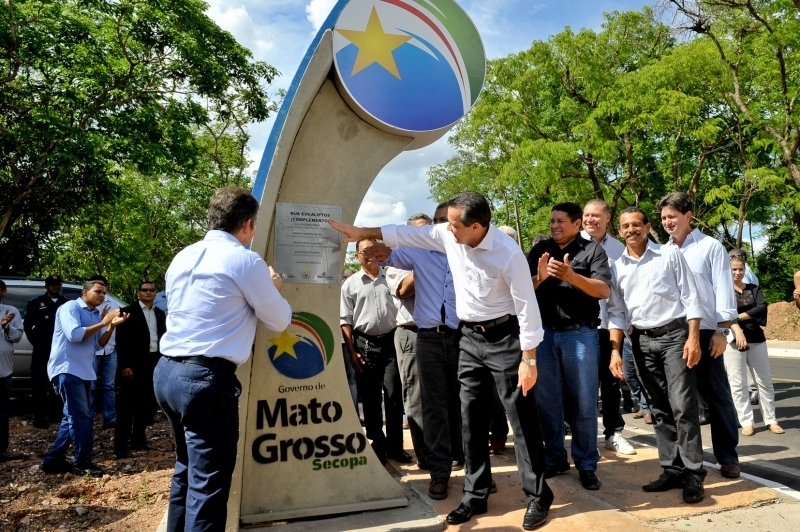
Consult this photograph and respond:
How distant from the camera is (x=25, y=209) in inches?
602

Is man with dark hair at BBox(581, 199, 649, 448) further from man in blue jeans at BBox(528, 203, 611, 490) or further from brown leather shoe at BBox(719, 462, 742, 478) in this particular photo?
brown leather shoe at BBox(719, 462, 742, 478)

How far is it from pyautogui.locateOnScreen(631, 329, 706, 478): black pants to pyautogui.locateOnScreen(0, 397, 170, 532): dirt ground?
363cm

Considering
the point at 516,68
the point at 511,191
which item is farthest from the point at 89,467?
the point at 511,191

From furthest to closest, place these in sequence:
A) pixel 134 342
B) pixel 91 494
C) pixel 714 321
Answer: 1. pixel 134 342
2. pixel 91 494
3. pixel 714 321

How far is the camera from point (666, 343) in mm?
4449

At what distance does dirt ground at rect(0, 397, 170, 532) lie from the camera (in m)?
4.59

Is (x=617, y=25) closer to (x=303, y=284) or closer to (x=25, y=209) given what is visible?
(x=25, y=209)

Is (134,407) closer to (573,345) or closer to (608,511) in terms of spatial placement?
(573,345)

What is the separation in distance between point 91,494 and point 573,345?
4099 millimetres

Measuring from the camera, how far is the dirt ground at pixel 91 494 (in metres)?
4.59

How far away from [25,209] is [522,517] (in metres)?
15.3

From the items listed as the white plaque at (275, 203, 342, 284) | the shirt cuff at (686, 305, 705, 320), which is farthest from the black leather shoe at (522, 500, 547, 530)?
the white plaque at (275, 203, 342, 284)

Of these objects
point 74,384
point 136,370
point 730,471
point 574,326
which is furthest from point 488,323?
point 136,370

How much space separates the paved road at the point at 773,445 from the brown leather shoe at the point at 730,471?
431 millimetres
